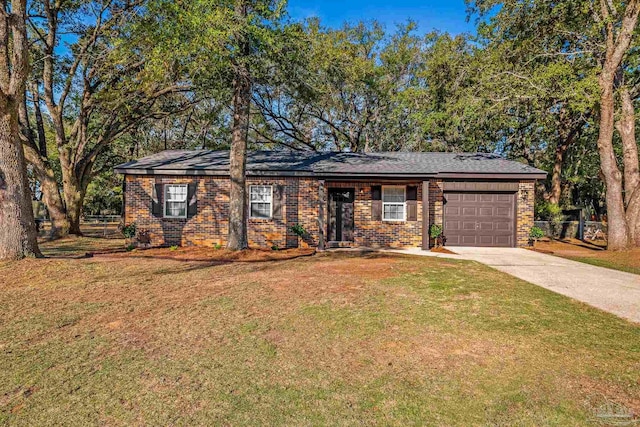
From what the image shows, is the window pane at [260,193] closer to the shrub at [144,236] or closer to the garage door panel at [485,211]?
the shrub at [144,236]

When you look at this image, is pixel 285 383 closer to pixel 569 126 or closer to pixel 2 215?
pixel 2 215

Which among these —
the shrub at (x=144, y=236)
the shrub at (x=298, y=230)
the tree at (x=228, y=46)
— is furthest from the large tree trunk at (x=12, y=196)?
the shrub at (x=298, y=230)

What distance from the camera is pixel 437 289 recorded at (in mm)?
5590

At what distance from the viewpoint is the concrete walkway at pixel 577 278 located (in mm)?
4949

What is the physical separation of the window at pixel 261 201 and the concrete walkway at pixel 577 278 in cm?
666

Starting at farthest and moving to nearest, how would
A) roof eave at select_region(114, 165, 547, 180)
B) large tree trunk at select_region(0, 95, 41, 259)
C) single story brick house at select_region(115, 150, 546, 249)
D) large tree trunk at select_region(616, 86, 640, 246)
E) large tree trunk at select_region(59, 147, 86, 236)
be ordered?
large tree trunk at select_region(59, 147, 86, 236), single story brick house at select_region(115, 150, 546, 249), roof eave at select_region(114, 165, 547, 180), large tree trunk at select_region(616, 86, 640, 246), large tree trunk at select_region(0, 95, 41, 259)

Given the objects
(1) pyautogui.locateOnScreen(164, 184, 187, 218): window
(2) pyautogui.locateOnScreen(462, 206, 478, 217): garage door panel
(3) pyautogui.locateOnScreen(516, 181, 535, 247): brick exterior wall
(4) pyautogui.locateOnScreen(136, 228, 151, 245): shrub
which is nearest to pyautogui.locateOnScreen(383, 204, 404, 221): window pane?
(2) pyautogui.locateOnScreen(462, 206, 478, 217): garage door panel

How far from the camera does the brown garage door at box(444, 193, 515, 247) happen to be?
12477 mm

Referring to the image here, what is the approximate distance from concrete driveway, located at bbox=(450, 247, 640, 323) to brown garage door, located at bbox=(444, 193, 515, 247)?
2150 mm

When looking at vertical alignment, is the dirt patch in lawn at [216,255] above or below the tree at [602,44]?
below

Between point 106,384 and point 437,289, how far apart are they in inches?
187

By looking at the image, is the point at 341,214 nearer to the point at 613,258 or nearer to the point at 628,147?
the point at 613,258

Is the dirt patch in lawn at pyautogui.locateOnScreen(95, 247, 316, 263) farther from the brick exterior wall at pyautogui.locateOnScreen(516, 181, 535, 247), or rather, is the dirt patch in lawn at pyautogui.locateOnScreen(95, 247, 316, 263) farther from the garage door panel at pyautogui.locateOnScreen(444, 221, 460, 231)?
the brick exterior wall at pyautogui.locateOnScreen(516, 181, 535, 247)

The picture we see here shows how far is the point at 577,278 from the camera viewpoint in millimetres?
6680
